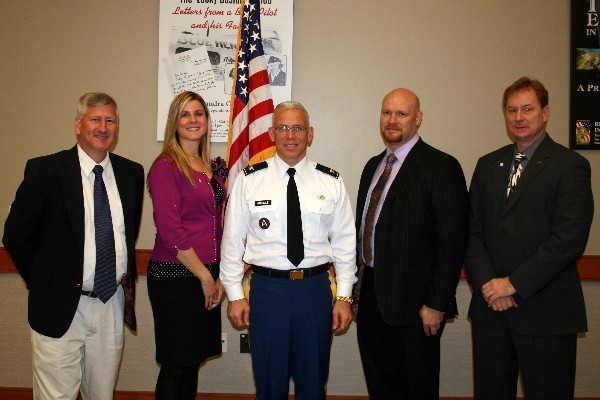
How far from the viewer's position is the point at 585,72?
3.07 m

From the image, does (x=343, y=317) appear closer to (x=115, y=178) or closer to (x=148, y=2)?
(x=115, y=178)

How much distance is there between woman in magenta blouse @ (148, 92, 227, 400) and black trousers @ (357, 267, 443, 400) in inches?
29.4

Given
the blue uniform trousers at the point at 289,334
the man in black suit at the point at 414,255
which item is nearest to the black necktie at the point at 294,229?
the blue uniform trousers at the point at 289,334

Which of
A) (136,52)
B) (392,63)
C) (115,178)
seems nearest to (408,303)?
(115,178)

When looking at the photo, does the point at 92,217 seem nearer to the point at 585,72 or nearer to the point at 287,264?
the point at 287,264

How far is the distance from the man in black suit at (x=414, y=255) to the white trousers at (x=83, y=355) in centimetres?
125

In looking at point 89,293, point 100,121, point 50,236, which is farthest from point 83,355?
point 100,121

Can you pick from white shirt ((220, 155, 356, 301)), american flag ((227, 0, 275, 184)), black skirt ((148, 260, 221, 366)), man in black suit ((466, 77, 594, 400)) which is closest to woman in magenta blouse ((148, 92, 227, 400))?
black skirt ((148, 260, 221, 366))

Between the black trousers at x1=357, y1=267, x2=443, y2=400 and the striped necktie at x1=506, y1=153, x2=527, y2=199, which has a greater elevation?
the striped necktie at x1=506, y1=153, x2=527, y2=199

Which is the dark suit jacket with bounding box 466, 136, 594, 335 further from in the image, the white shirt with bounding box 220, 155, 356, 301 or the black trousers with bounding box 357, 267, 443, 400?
the white shirt with bounding box 220, 155, 356, 301

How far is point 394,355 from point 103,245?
4.84ft

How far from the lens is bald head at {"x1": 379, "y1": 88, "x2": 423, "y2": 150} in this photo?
228 centimetres

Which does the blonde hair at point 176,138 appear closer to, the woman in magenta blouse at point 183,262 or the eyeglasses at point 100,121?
the woman in magenta blouse at point 183,262

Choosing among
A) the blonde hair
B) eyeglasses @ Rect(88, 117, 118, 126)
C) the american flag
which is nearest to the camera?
eyeglasses @ Rect(88, 117, 118, 126)
